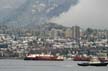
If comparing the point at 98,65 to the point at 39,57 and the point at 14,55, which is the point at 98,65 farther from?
the point at 14,55

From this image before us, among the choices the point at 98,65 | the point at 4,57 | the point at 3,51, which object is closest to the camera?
the point at 98,65

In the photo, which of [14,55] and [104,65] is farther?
[14,55]

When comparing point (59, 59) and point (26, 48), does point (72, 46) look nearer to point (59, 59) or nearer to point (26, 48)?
point (26, 48)

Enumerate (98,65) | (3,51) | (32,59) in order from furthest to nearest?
(3,51)
(32,59)
(98,65)

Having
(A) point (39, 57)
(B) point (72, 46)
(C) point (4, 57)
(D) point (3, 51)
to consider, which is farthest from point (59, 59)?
(B) point (72, 46)

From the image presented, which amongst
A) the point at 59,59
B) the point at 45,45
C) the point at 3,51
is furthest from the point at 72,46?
the point at 59,59

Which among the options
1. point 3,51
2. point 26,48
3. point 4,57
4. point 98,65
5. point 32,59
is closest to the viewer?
point 98,65

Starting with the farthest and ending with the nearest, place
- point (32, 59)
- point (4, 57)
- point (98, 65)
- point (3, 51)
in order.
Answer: point (3, 51), point (4, 57), point (32, 59), point (98, 65)

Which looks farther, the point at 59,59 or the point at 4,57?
the point at 4,57

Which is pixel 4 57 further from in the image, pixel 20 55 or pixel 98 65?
pixel 98 65
